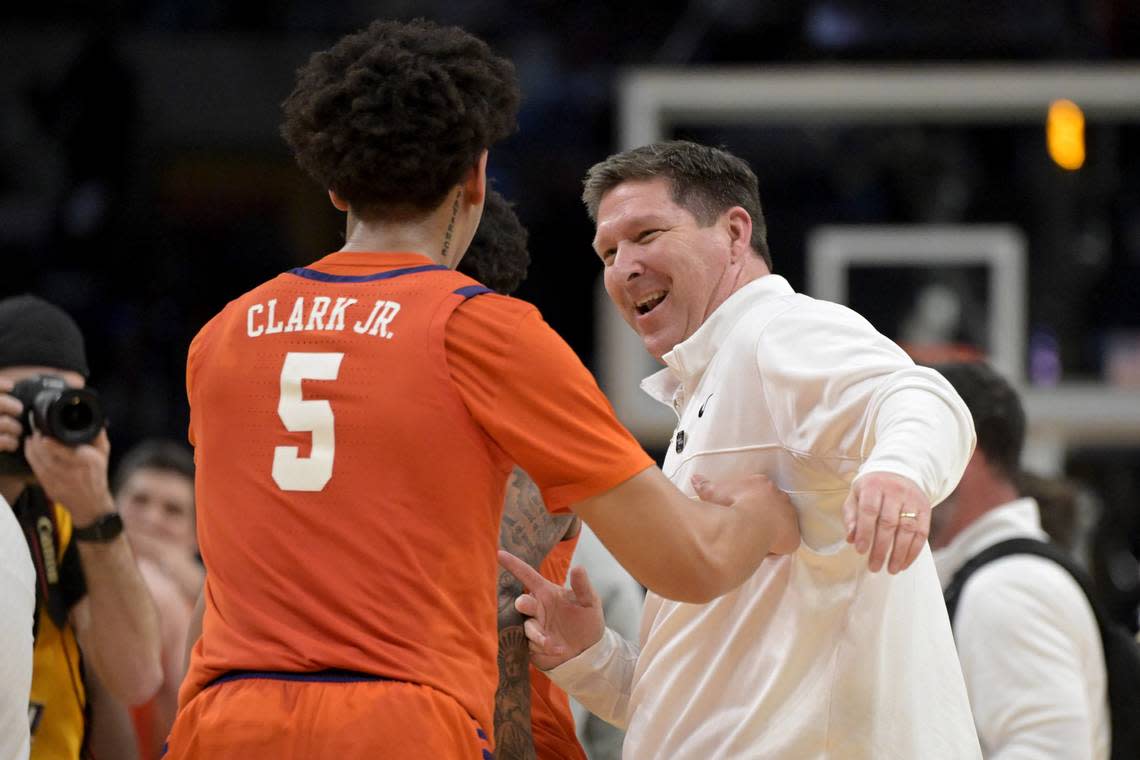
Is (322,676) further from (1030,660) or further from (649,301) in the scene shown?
(1030,660)

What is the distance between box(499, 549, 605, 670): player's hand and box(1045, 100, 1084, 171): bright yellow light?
890 centimetres

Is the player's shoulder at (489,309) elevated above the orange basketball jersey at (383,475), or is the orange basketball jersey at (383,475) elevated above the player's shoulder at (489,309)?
the player's shoulder at (489,309)

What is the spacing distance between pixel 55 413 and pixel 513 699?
Result: 50.9 inches

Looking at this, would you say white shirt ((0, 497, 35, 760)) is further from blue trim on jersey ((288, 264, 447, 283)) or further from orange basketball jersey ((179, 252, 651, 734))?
blue trim on jersey ((288, 264, 447, 283))

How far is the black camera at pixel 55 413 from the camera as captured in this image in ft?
11.8

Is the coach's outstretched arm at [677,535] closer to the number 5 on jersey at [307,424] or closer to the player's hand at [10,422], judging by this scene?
the number 5 on jersey at [307,424]

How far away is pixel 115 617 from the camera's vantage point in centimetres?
377

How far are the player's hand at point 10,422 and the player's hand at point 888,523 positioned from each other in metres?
2.08

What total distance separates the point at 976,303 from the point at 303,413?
9198 mm

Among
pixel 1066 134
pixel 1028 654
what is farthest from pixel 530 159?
pixel 1028 654

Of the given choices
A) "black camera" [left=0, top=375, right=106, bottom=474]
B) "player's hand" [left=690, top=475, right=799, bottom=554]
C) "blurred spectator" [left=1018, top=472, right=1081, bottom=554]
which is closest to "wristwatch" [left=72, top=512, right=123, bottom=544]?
"black camera" [left=0, top=375, right=106, bottom=474]

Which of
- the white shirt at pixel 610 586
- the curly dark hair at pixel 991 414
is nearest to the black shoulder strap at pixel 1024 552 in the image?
the curly dark hair at pixel 991 414

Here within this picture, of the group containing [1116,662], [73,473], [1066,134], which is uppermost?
[1066,134]

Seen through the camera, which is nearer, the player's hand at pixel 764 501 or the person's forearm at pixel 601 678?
the player's hand at pixel 764 501
